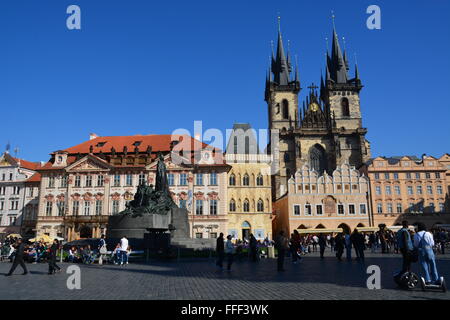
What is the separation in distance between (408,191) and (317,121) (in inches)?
899

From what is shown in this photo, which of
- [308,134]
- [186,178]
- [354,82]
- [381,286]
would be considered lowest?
[381,286]

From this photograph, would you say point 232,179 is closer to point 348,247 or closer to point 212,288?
point 348,247

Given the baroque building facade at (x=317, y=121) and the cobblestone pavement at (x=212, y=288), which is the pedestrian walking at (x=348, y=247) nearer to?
the cobblestone pavement at (x=212, y=288)

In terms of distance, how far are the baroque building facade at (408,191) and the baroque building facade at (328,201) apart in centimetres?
243

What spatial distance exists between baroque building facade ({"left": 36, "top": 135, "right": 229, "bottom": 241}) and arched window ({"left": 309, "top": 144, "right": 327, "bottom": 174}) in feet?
82.0

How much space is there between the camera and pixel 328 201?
170 feet

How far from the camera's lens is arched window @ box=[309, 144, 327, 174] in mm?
68250

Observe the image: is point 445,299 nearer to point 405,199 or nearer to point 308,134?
point 405,199

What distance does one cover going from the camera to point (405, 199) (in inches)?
2132

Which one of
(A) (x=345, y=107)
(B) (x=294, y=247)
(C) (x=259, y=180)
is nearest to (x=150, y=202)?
(B) (x=294, y=247)

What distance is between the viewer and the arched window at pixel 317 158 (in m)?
68.2

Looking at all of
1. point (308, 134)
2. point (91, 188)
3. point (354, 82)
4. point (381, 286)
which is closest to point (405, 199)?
point (308, 134)
